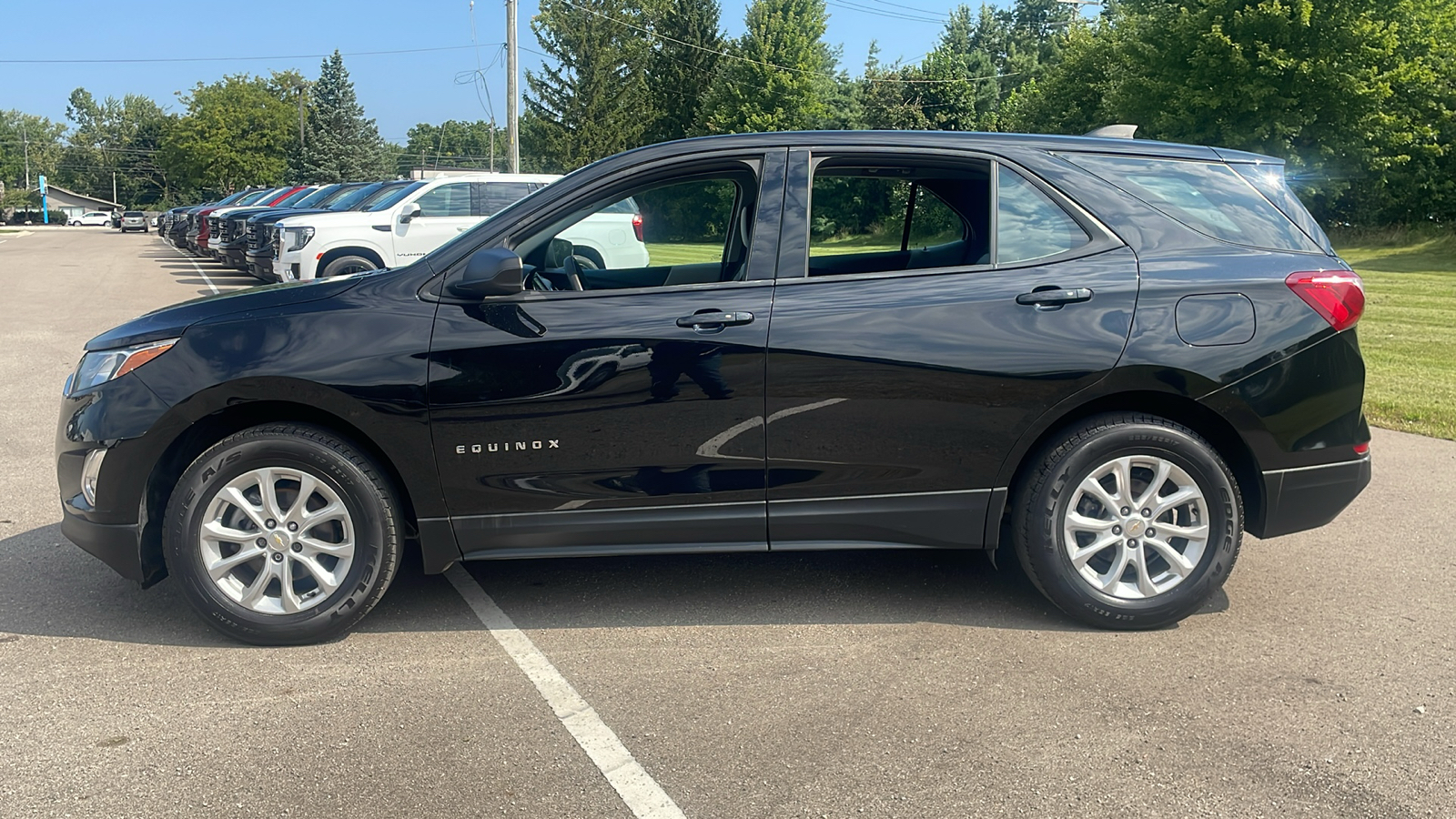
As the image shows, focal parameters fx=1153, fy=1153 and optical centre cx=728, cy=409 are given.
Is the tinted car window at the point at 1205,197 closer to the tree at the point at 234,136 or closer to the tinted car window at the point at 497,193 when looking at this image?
the tinted car window at the point at 497,193

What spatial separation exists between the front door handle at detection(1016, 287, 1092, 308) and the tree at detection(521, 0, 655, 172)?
56557 millimetres

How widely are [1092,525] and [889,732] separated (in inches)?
50.4

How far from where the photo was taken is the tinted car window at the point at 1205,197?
14.3 feet

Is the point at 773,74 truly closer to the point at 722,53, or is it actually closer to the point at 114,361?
the point at 722,53

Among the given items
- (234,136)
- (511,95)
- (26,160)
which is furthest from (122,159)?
(511,95)

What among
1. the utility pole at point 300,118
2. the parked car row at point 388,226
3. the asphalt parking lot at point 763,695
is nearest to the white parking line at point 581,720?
the asphalt parking lot at point 763,695

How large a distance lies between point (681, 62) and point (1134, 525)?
206 feet

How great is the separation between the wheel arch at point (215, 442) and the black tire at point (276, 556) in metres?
0.06

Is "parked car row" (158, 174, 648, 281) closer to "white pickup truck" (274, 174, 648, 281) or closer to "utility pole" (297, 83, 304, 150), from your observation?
"white pickup truck" (274, 174, 648, 281)

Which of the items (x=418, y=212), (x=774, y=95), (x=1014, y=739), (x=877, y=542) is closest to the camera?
(x=1014, y=739)

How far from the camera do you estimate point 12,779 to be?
10.3ft

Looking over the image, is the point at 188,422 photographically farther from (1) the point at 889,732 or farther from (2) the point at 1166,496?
(2) the point at 1166,496

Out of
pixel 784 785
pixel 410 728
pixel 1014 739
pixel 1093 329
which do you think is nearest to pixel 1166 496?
pixel 1093 329

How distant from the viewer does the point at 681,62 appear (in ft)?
210
